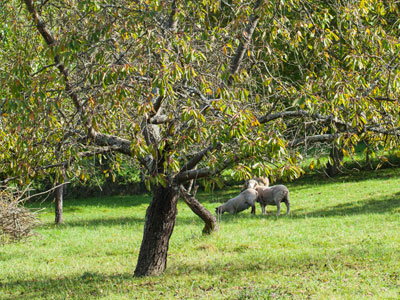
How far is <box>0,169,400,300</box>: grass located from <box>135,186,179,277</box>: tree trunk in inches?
13.6

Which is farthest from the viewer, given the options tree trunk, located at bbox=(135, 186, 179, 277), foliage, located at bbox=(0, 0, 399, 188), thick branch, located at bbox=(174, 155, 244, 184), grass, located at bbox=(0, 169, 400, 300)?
tree trunk, located at bbox=(135, 186, 179, 277)

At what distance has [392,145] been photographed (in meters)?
8.23

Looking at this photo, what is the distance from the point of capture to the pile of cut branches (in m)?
14.8

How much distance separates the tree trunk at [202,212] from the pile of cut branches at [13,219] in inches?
207

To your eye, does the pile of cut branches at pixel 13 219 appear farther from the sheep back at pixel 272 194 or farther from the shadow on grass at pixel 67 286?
the sheep back at pixel 272 194

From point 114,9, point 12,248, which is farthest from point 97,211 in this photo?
point 114,9

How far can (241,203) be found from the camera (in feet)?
61.5

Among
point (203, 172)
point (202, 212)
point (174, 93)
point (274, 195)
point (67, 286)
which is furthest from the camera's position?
point (274, 195)

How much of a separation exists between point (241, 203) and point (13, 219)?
7.91 m

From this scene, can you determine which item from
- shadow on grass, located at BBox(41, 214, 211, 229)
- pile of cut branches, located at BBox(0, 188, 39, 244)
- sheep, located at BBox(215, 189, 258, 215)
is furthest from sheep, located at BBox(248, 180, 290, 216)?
pile of cut branches, located at BBox(0, 188, 39, 244)

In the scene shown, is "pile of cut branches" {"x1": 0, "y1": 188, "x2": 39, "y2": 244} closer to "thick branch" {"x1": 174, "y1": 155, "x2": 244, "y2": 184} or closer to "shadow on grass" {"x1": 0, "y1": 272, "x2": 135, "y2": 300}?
"shadow on grass" {"x1": 0, "y1": 272, "x2": 135, "y2": 300}

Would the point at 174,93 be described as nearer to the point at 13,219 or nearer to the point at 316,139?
the point at 316,139

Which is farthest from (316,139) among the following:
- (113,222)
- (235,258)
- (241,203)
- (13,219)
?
(113,222)

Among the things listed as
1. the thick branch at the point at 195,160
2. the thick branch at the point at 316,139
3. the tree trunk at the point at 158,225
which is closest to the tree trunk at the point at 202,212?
the tree trunk at the point at 158,225
